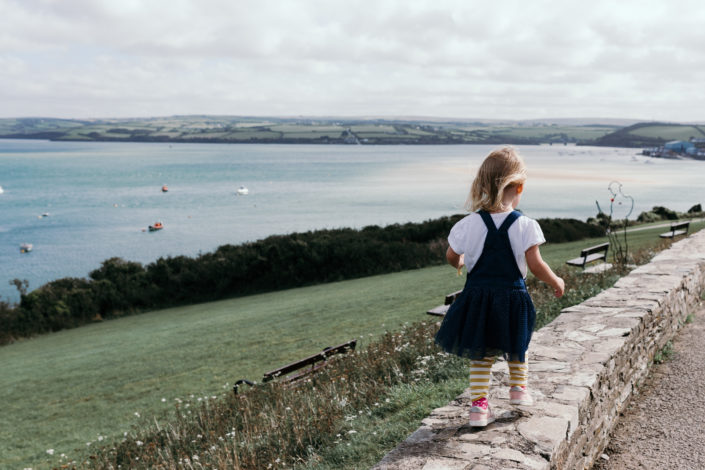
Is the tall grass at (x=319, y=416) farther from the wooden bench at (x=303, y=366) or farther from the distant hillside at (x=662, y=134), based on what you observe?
the distant hillside at (x=662, y=134)

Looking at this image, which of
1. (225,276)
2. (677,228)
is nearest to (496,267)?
(677,228)

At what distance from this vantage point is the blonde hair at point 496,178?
3.44m

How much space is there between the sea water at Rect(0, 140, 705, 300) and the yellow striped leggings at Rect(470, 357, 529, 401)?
56.1 ft

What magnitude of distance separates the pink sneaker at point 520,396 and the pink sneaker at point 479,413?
31 centimetres

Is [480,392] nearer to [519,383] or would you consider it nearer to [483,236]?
[519,383]

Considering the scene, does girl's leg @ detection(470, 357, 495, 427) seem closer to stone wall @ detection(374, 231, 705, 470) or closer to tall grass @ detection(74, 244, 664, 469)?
stone wall @ detection(374, 231, 705, 470)

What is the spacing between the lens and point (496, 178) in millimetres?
3451

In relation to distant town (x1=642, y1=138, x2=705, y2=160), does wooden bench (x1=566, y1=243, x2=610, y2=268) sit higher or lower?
lower

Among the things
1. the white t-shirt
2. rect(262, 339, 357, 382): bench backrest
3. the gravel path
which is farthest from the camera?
rect(262, 339, 357, 382): bench backrest

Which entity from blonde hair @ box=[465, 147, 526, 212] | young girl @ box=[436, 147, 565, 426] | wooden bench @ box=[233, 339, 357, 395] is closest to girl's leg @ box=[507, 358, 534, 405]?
young girl @ box=[436, 147, 565, 426]

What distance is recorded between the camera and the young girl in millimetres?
3436

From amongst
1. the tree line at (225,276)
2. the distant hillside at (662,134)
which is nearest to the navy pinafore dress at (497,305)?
the tree line at (225,276)

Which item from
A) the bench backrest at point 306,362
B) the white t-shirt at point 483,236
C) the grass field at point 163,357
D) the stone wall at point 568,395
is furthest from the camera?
the grass field at point 163,357

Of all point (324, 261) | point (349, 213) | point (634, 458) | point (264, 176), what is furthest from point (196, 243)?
point (264, 176)
